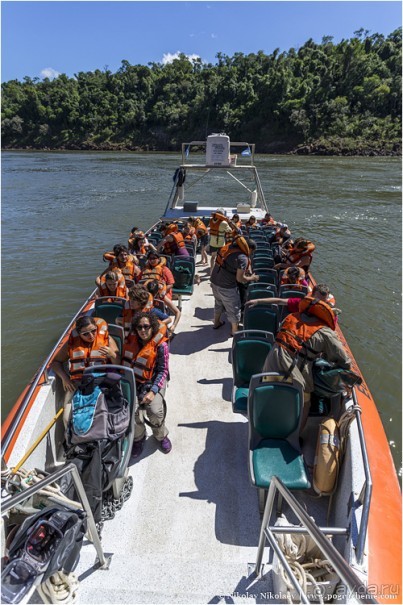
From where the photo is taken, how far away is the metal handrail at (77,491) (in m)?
1.55

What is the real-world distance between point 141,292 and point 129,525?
2.00 meters

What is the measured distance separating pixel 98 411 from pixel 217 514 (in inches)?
47.9

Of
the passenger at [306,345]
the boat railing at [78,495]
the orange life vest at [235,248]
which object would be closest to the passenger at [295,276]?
the orange life vest at [235,248]

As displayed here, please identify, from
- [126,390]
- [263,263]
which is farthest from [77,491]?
[263,263]

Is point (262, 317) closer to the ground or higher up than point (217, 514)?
higher up

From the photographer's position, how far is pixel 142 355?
127 inches

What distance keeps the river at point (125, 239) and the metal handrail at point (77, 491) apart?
3.88 m

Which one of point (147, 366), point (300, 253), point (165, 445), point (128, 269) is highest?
point (300, 253)

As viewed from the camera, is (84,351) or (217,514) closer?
(217,514)

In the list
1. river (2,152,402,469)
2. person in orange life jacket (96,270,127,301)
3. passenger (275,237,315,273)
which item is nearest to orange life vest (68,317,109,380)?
person in orange life jacket (96,270,127,301)

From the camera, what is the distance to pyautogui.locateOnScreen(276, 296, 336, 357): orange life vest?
9.98 ft

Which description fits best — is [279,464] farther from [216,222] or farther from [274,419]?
[216,222]

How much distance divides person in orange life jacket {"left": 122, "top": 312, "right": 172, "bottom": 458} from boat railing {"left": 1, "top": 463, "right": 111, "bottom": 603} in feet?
3.23

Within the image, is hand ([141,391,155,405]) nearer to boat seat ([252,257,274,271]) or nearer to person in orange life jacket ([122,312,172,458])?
person in orange life jacket ([122,312,172,458])
